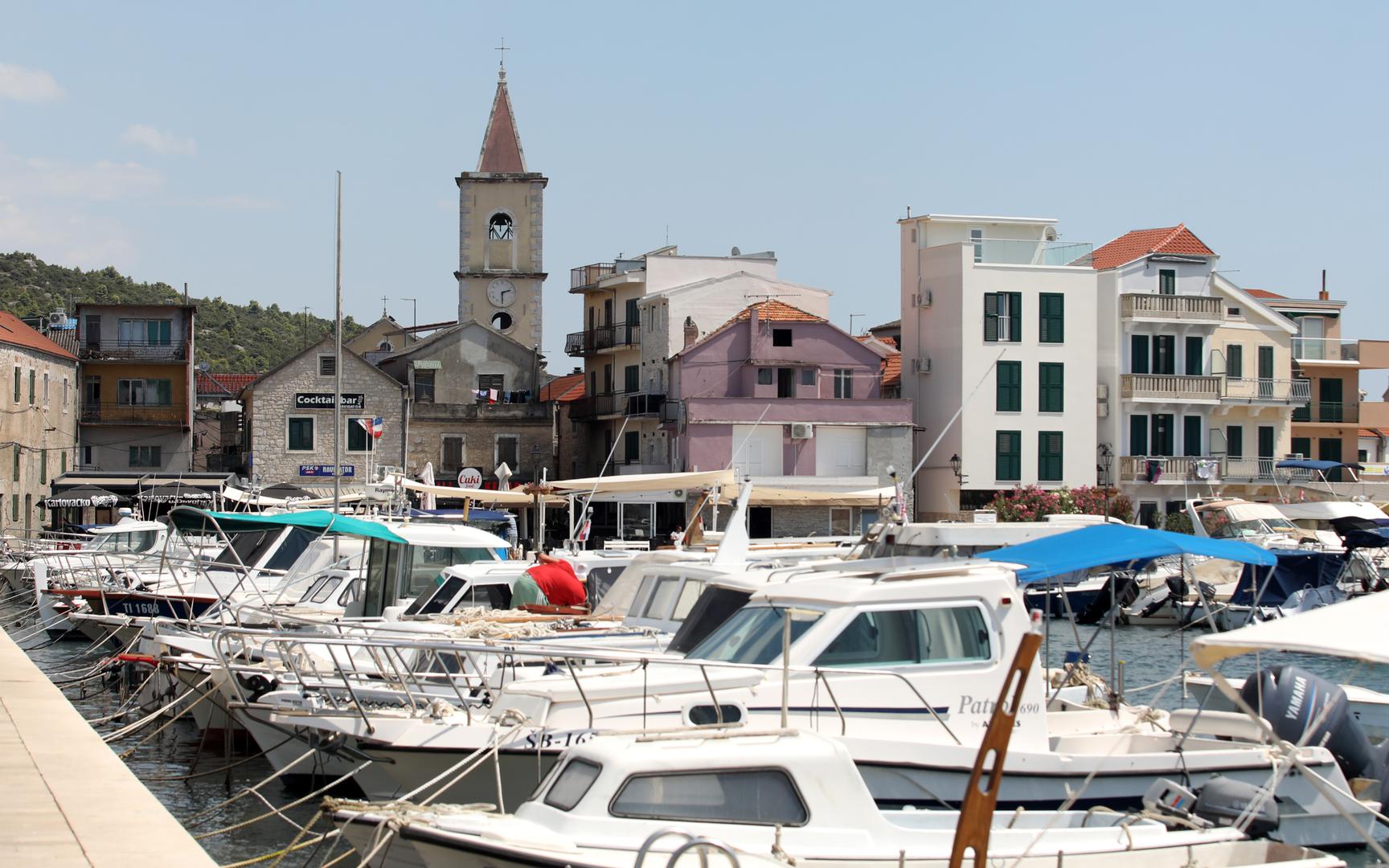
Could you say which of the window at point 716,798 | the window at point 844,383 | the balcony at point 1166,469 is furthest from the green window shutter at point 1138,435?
the window at point 716,798

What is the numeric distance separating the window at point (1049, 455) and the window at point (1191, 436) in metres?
5.57

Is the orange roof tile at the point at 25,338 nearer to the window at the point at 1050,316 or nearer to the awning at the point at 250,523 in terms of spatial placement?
the awning at the point at 250,523

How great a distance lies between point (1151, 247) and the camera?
5844cm

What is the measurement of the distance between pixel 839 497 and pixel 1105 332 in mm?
20132

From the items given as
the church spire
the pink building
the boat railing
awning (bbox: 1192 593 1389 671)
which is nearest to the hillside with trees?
the church spire

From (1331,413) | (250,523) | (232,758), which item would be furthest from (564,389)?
(232,758)

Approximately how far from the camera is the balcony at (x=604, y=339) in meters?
61.4

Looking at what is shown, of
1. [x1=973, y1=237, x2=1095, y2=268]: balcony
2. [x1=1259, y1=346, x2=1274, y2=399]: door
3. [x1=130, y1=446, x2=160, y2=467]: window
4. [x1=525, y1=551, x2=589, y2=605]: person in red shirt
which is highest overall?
[x1=973, y1=237, x2=1095, y2=268]: balcony

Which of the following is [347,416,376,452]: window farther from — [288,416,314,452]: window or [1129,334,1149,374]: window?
[1129,334,1149,374]: window

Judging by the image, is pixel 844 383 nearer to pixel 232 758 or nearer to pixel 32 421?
pixel 32 421

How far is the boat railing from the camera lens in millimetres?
12781

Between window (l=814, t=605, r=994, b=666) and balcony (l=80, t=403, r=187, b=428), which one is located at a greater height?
balcony (l=80, t=403, r=187, b=428)

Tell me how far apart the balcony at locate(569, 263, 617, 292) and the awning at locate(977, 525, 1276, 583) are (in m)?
49.4

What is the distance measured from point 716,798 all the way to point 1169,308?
5015cm
